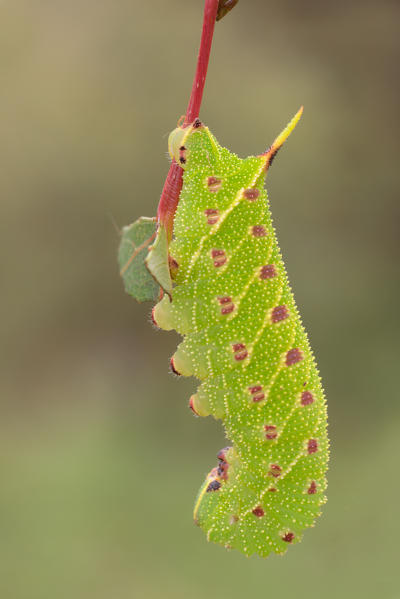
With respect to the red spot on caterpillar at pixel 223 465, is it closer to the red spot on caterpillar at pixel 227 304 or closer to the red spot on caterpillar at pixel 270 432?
the red spot on caterpillar at pixel 270 432

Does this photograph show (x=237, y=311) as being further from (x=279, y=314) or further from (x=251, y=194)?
(x=251, y=194)

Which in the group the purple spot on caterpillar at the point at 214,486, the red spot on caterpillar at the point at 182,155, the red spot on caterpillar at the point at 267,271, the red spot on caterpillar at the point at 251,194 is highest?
the red spot on caterpillar at the point at 182,155

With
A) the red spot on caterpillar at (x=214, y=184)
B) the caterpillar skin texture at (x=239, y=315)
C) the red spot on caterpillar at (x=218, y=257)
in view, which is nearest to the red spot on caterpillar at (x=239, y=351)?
the caterpillar skin texture at (x=239, y=315)

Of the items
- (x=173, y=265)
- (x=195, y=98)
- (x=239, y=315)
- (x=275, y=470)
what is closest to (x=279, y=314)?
(x=239, y=315)

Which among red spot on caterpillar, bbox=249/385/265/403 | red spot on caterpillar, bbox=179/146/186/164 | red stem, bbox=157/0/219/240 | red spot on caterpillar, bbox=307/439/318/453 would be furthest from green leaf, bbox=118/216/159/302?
red spot on caterpillar, bbox=307/439/318/453

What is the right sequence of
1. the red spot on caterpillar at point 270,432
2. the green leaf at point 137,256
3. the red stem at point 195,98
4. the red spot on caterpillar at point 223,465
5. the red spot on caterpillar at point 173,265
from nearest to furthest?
1. the red stem at point 195,98
2. the green leaf at point 137,256
3. the red spot on caterpillar at point 173,265
4. the red spot on caterpillar at point 270,432
5. the red spot on caterpillar at point 223,465

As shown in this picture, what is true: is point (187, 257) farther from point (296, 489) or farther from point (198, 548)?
point (198, 548)

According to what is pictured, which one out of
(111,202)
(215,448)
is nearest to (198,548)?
(215,448)
